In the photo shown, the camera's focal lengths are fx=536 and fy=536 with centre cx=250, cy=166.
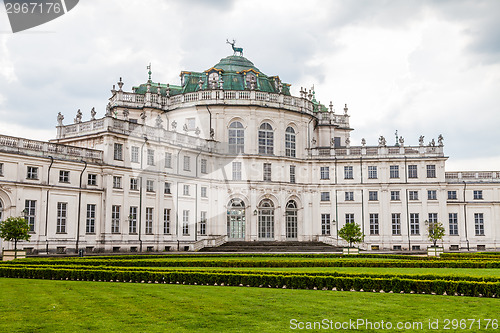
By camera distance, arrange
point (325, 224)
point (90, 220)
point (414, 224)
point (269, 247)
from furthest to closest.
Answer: point (325, 224), point (414, 224), point (269, 247), point (90, 220)

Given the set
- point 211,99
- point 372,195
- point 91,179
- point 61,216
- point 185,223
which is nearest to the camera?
point 61,216

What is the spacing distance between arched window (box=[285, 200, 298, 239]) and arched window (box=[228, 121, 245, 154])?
859 cm

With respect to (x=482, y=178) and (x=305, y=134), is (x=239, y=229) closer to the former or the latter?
(x=305, y=134)

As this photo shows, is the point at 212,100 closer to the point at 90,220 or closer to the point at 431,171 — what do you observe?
the point at 90,220

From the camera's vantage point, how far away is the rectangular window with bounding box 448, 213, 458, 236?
61875 millimetres

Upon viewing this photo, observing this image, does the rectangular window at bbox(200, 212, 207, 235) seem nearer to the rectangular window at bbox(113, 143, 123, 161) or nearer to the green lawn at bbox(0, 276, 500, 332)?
the rectangular window at bbox(113, 143, 123, 161)

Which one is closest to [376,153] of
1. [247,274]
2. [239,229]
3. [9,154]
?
[239,229]

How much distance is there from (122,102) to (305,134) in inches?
872

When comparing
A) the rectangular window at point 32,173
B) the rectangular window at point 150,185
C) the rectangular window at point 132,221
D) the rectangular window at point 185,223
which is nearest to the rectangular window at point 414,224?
the rectangular window at point 185,223

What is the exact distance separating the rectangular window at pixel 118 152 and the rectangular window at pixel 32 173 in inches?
300

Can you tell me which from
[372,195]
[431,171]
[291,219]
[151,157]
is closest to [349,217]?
[372,195]

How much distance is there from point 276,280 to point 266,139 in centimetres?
4303

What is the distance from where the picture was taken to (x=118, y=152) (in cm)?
4709

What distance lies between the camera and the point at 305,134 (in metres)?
64.8
